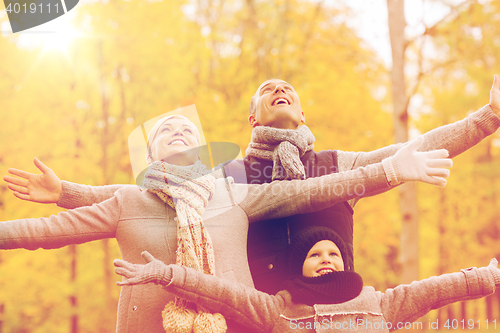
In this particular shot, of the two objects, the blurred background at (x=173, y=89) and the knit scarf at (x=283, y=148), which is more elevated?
the blurred background at (x=173, y=89)

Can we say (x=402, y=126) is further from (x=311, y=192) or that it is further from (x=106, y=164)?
(x=106, y=164)

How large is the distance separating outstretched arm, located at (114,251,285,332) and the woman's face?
32.8 inches

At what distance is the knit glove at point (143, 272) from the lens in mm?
2037

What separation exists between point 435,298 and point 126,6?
807cm

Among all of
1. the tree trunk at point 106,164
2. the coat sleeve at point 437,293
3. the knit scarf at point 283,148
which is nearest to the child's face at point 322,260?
the coat sleeve at point 437,293

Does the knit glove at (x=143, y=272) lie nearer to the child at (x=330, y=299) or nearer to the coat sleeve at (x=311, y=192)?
the child at (x=330, y=299)

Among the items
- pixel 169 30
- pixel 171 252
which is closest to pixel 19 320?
pixel 169 30

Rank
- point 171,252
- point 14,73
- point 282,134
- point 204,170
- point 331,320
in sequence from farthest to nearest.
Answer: point 14,73 < point 282,134 < point 204,170 < point 171,252 < point 331,320

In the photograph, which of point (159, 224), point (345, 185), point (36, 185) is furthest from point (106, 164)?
point (345, 185)

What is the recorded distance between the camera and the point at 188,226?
2553 mm

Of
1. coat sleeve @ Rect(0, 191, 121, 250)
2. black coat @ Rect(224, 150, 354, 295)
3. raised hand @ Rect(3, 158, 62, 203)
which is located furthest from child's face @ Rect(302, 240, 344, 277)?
raised hand @ Rect(3, 158, 62, 203)

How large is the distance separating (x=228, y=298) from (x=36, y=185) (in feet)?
4.84

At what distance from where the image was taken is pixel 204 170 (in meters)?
2.86

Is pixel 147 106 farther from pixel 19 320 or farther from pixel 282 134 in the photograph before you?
pixel 282 134
